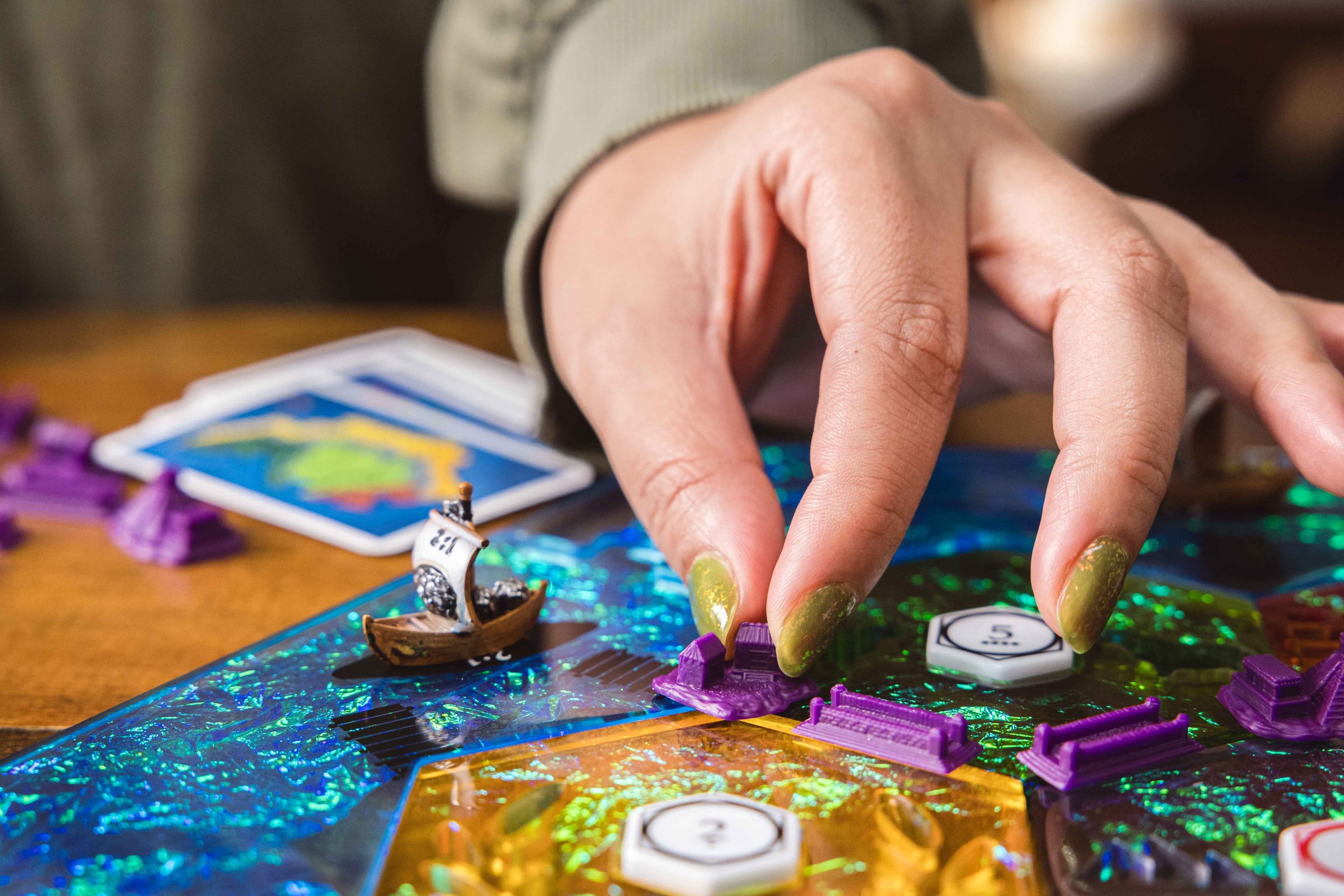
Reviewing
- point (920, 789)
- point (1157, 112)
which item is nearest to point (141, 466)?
point (920, 789)

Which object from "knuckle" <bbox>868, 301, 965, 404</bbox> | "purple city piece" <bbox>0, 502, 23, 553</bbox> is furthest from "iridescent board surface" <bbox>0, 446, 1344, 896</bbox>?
"purple city piece" <bbox>0, 502, 23, 553</bbox>

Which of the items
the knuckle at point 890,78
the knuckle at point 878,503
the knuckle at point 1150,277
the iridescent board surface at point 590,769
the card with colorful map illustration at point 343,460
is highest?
the knuckle at point 890,78

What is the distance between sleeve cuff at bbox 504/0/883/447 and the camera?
804 mm

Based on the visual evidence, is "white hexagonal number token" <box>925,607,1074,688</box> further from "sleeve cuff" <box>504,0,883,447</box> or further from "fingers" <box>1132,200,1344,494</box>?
"sleeve cuff" <box>504,0,883,447</box>

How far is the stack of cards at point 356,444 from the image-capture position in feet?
2.47

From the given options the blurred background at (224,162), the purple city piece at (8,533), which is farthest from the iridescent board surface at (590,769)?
the blurred background at (224,162)

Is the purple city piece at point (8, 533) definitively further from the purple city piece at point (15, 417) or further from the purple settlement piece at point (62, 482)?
the purple city piece at point (15, 417)

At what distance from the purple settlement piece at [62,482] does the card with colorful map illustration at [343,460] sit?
39mm

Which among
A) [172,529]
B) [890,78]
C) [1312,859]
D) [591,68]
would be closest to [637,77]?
[591,68]

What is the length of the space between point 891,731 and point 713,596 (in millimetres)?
106

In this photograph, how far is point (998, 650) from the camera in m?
0.52

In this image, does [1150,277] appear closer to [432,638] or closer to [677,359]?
[677,359]

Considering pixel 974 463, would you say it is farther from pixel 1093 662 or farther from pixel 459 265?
pixel 459 265

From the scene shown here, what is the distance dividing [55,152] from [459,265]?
0.48 m
